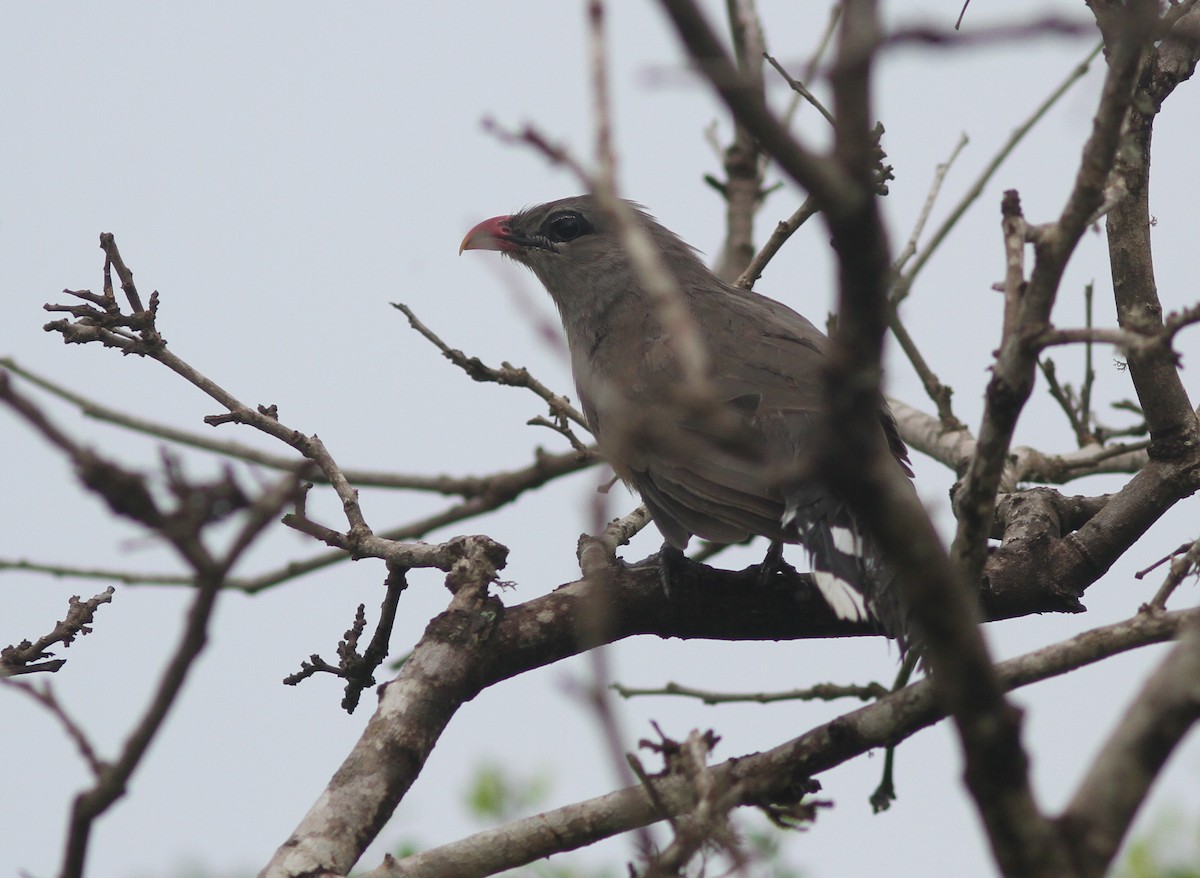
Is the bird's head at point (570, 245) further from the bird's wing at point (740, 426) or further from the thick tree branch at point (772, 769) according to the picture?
the thick tree branch at point (772, 769)

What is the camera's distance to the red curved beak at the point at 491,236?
21.4ft

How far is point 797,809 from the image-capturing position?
8.63 feet

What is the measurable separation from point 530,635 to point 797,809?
3.22 feet

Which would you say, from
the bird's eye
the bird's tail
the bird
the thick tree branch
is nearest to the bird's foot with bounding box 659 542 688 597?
the bird

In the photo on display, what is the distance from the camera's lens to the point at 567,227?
Result: 6.52 metres

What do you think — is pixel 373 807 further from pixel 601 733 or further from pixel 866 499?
pixel 866 499

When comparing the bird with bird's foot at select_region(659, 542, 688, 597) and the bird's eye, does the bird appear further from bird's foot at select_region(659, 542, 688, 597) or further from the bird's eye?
bird's foot at select_region(659, 542, 688, 597)

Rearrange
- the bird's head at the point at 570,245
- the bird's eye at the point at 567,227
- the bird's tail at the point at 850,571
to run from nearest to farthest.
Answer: the bird's tail at the point at 850,571 → the bird's head at the point at 570,245 → the bird's eye at the point at 567,227

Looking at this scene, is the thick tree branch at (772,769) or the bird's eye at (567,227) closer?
the thick tree branch at (772,769)

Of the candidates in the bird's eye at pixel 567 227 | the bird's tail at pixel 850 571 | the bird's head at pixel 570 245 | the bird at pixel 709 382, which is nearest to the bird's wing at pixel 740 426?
the bird at pixel 709 382

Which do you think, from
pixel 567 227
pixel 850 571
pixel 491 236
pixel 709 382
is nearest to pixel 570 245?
pixel 567 227

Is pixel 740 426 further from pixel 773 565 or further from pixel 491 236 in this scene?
pixel 491 236

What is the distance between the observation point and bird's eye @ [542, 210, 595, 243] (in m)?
6.50

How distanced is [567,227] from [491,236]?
1.36 feet
